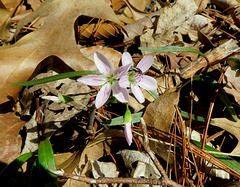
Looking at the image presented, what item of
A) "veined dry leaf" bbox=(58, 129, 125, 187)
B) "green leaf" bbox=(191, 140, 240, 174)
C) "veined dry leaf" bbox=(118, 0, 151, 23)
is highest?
"veined dry leaf" bbox=(118, 0, 151, 23)

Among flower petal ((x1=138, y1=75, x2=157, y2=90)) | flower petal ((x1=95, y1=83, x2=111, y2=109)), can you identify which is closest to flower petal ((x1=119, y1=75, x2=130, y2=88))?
flower petal ((x1=95, y1=83, x2=111, y2=109))

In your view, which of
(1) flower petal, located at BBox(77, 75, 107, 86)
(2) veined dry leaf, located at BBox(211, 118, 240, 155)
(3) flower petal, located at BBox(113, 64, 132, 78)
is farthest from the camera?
(2) veined dry leaf, located at BBox(211, 118, 240, 155)

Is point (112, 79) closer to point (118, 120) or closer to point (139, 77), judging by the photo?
point (139, 77)

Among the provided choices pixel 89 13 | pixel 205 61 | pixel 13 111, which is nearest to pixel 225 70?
pixel 205 61

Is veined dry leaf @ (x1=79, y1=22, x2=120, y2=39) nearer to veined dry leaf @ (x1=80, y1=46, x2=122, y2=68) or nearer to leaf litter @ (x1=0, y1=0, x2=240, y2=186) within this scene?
leaf litter @ (x1=0, y1=0, x2=240, y2=186)

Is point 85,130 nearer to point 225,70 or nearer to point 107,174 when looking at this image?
point 107,174

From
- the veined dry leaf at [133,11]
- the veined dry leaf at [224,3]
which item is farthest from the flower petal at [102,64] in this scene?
the veined dry leaf at [224,3]
